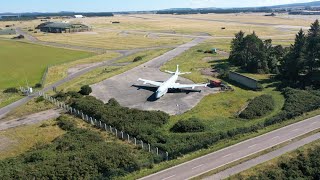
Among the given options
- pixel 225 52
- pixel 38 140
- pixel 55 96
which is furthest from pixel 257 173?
pixel 225 52

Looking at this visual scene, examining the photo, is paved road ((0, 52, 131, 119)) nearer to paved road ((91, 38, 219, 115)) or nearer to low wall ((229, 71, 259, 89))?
paved road ((91, 38, 219, 115))

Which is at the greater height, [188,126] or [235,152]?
[188,126]

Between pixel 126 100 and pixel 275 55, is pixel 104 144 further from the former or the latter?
pixel 275 55

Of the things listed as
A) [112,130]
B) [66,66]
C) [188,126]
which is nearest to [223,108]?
[188,126]

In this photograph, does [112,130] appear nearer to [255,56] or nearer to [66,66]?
[255,56]

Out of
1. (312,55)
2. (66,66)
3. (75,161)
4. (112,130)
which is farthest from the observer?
(66,66)

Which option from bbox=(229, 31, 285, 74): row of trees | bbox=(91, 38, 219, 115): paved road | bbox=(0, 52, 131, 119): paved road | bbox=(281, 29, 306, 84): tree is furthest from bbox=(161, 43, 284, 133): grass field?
bbox=(0, 52, 131, 119): paved road
